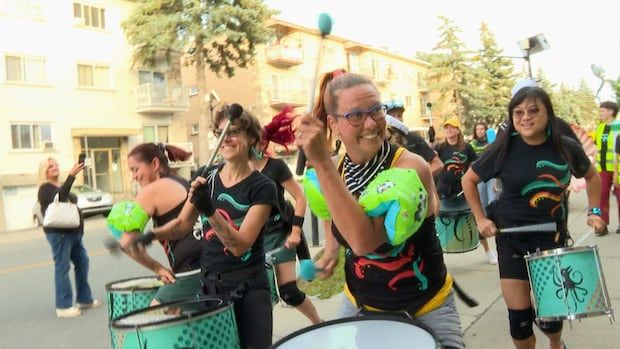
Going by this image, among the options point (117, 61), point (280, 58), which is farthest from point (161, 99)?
point (280, 58)

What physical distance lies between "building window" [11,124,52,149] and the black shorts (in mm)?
22527

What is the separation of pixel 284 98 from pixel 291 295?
34.1 m

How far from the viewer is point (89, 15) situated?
2498 cm

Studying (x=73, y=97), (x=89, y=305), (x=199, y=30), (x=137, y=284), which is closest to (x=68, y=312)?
(x=89, y=305)

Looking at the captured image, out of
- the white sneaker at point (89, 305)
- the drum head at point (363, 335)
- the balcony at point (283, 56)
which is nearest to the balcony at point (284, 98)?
the balcony at point (283, 56)

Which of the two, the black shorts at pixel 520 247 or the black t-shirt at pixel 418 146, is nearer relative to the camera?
the black shorts at pixel 520 247

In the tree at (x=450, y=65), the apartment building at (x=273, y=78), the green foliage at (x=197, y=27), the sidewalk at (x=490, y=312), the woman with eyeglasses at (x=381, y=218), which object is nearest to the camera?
the woman with eyeglasses at (x=381, y=218)

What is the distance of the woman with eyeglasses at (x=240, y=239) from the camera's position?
113 inches

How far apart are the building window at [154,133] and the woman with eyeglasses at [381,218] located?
26.6m

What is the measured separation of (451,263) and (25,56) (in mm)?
20953

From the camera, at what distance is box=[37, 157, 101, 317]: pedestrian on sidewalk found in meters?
6.21

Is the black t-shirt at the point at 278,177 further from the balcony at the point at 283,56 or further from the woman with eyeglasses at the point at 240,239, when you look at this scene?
the balcony at the point at 283,56

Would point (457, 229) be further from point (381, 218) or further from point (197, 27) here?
point (197, 27)

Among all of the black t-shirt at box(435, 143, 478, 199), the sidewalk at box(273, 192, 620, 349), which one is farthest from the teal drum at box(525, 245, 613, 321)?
the black t-shirt at box(435, 143, 478, 199)
